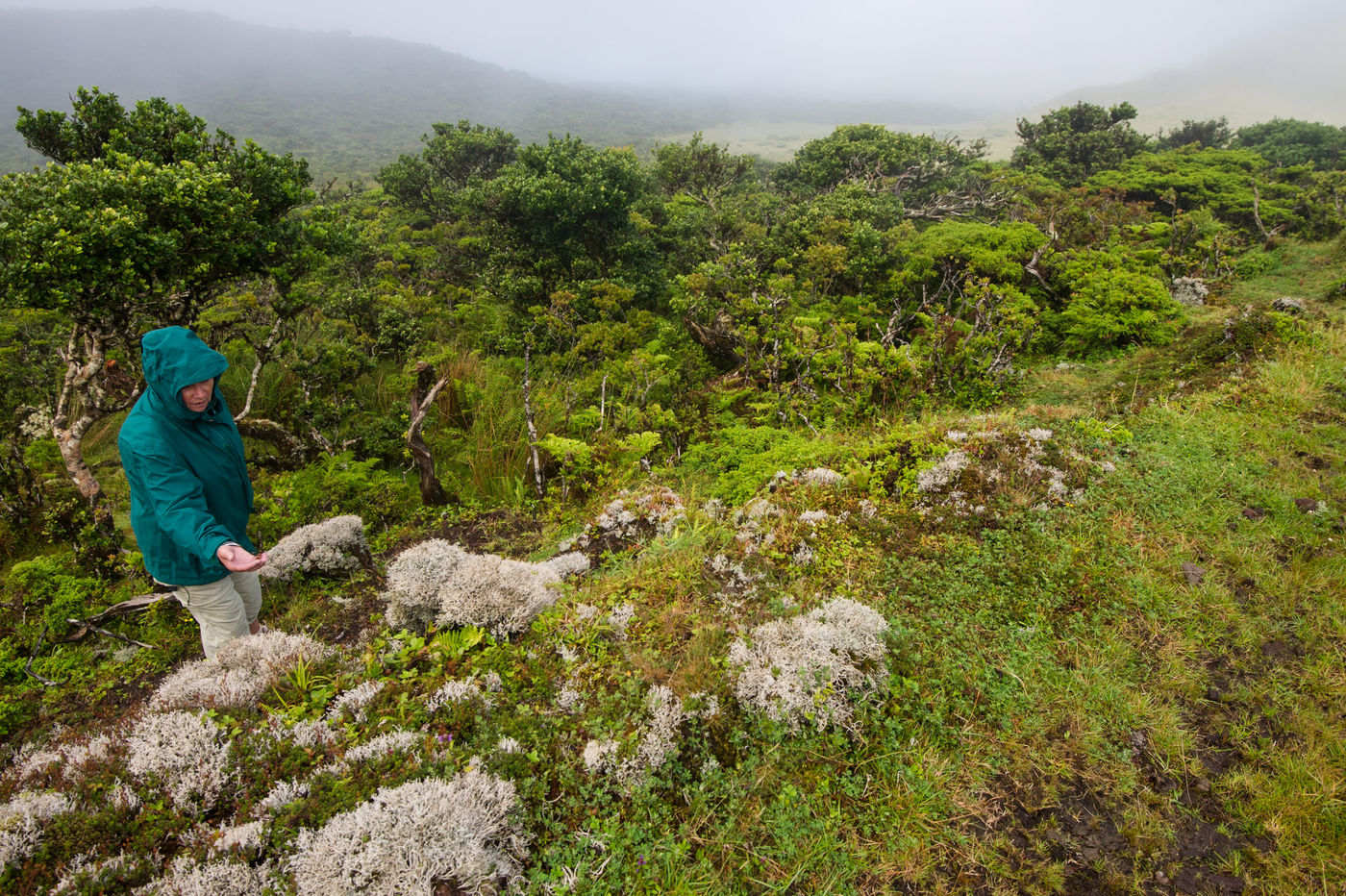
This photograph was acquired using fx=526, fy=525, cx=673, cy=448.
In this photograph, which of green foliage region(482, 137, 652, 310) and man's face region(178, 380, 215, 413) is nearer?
man's face region(178, 380, 215, 413)

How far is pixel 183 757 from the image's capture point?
234 centimetres

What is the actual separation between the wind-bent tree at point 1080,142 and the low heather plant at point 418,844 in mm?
29097

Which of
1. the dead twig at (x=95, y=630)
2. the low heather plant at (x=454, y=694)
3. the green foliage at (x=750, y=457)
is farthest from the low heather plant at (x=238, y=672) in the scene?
the green foliage at (x=750, y=457)

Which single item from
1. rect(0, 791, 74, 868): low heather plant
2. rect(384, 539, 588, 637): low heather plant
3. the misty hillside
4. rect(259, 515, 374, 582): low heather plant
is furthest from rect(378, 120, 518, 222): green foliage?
the misty hillside

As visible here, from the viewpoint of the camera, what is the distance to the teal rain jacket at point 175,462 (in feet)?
9.82

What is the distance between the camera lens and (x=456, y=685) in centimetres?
294

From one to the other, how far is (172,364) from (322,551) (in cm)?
245

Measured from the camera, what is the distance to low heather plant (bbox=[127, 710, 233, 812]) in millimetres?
2258

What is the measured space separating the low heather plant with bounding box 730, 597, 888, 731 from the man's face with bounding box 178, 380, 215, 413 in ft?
11.7

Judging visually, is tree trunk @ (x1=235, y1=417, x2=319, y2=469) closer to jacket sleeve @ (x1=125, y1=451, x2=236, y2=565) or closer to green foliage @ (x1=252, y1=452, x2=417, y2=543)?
green foliage @ (x1=252, y1=452, x2=417, y2=543)

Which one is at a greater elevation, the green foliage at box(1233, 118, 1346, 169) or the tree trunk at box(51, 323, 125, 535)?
the green foliage at box(1233, 118, 1346, 169)

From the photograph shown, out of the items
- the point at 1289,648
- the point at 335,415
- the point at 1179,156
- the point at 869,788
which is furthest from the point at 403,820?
the point at 1179,156

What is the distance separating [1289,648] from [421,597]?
588 centimetres

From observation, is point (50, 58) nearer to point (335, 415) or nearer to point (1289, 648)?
point (335, 415)
